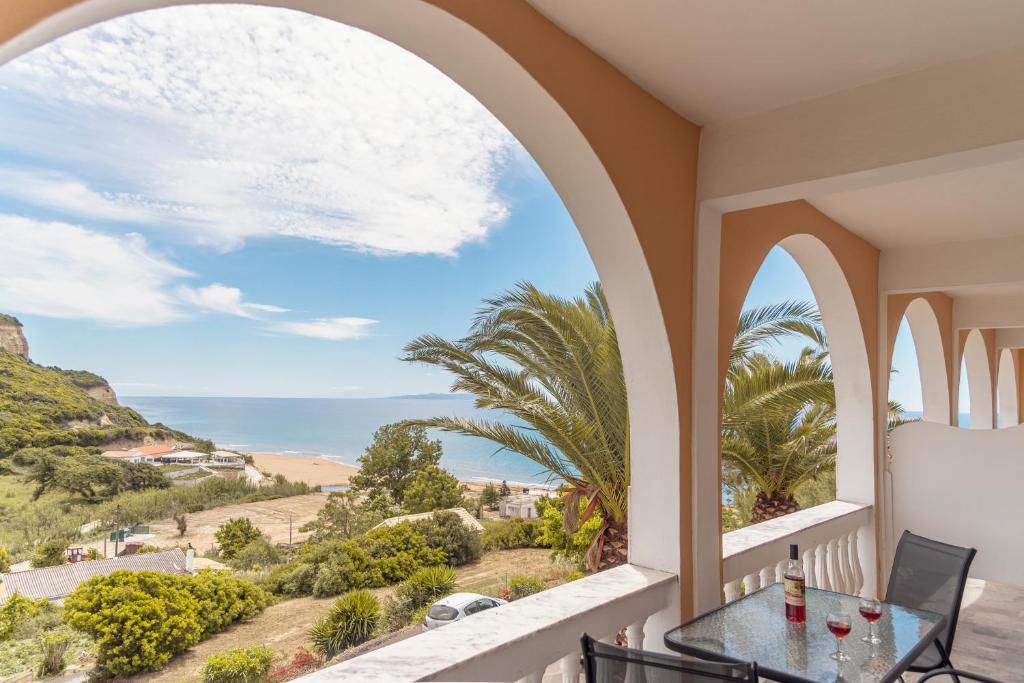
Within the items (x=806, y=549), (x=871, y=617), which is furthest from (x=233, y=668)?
(x=871, y=617)

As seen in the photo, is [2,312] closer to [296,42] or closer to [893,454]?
[296,42]

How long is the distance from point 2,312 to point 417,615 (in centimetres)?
1482

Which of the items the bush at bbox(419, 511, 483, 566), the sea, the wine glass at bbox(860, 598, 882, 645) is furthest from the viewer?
the sea

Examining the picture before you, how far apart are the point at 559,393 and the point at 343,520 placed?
1375 centimetres

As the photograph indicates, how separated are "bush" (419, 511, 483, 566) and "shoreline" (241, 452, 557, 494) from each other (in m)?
3.73

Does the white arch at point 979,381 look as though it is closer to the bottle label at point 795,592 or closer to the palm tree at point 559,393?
Result: the palm tree at point 559,393

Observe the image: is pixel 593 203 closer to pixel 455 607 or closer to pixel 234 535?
pixel 455 607

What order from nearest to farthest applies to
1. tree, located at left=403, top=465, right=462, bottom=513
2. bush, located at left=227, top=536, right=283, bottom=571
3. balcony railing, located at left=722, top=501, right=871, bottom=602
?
balcony railing, located at left=722, top=501, right=871, bottom=602 → bush, located at left=227, top=536, right=283, bottom=571 → tree, located at left=403, top=465, right=462, bottom=513

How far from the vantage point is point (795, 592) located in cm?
229

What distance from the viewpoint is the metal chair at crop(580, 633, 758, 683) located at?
4.93ft

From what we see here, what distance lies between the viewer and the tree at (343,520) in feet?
54.4

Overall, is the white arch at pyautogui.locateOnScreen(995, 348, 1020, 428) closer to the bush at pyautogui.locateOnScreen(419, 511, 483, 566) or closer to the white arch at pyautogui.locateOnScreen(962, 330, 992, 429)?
the white arch at pyautogui.locateOnScreen(962, 330, 992, 429)

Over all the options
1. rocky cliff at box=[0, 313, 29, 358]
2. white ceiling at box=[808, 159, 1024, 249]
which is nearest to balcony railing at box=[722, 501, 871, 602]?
white ceiling at box=[808, 159, 1024, 249]

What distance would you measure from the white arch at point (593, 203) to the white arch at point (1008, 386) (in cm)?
1134
